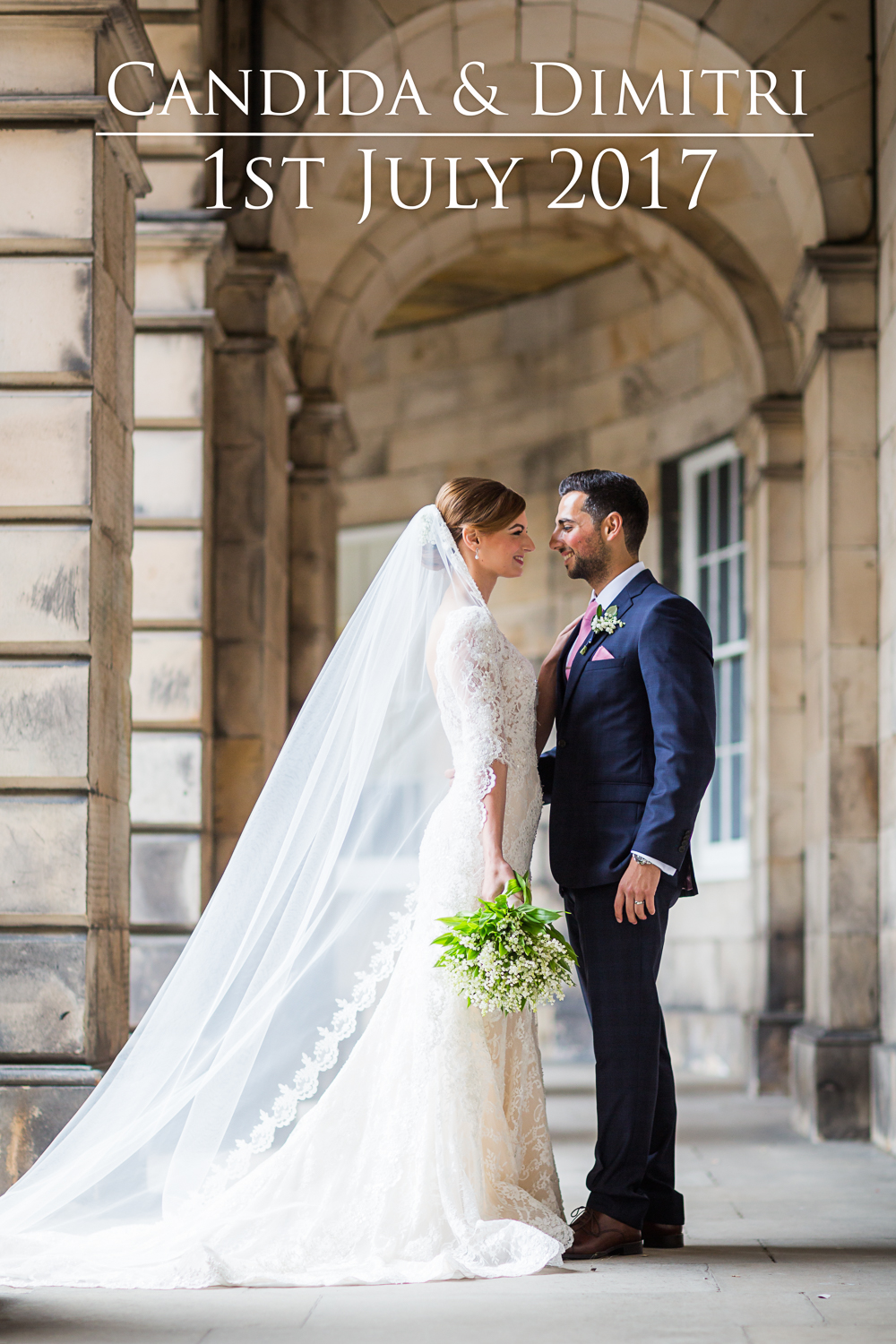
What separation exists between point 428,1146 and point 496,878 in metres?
0.67

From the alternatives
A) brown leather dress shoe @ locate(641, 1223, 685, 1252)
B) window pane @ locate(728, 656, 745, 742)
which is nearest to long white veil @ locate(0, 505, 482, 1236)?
brown leather dress shoe @ locate(641, 1223, 685, 1252)

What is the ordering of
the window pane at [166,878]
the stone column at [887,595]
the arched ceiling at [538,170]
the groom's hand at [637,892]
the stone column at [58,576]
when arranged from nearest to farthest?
the groom's hand at [637,892], the stone column at [58,576], the stone column at [887,595], the window pane at [166,878], the arched ceiling at [538,170]

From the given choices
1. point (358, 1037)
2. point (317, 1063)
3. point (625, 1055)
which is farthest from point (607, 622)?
point (317, 1063)

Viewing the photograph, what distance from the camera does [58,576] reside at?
477cm

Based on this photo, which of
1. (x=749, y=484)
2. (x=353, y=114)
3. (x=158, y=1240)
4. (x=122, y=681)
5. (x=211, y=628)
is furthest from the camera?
(x=749, y=484)

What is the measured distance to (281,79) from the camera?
7.69m

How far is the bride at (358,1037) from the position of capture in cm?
374

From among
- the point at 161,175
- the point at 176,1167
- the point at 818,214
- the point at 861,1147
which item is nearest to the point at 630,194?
the point at 818,214

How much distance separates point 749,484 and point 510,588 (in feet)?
10.9

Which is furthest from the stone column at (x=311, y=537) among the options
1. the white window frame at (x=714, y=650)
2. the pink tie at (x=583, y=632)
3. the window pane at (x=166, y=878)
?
the pink tie at (x=583, y=632)

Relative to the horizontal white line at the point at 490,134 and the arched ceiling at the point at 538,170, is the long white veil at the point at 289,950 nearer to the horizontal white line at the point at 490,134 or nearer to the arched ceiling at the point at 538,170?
the horizontal white line at the point at 490,134

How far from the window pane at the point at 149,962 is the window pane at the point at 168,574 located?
56.8 inches

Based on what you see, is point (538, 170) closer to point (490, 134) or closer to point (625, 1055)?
point (490, 134)

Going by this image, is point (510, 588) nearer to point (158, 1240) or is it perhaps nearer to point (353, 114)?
point (353, 114)
